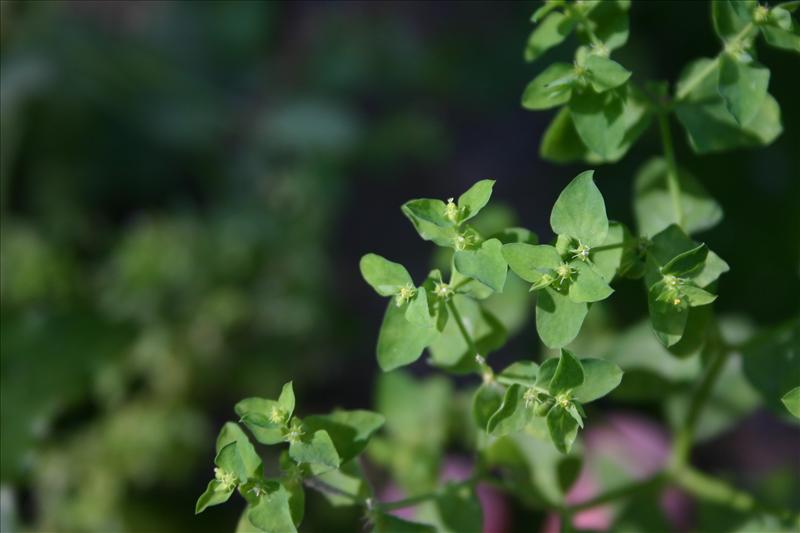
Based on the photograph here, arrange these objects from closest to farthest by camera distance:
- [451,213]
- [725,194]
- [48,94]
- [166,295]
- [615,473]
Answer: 1. [451,213]
2. [615,473]
3. [166,295]
4. [725,194]
5. [48,94]

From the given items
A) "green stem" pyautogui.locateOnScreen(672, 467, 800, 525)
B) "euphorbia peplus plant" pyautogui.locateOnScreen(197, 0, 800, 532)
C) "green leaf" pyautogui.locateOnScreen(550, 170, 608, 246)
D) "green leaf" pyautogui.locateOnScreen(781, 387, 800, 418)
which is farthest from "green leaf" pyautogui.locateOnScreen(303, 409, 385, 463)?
"green stem" pyautogui.locateOnScreen(672, 467, 800, 525)

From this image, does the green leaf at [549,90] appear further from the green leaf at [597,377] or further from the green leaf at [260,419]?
the green leaf at [260,419]

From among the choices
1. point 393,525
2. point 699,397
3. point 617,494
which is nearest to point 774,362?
point 699,397

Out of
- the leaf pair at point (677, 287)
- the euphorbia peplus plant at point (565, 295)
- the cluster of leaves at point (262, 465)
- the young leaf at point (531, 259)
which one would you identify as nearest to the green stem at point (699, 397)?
the euphorbia peplus plant at point (565, 295)

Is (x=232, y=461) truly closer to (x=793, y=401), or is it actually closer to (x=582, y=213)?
(x=582, y=213)

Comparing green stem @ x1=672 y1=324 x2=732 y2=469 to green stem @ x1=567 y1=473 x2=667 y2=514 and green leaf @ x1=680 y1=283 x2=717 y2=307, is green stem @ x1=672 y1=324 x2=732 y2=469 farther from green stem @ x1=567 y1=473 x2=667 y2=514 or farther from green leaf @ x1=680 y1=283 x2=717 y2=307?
green leaf @ x1=680 y1=283 x2=717 y2=307


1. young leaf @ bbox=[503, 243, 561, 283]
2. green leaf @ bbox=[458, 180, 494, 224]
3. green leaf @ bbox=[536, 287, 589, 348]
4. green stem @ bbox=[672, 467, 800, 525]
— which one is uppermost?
green leaf @ bbox=[458, 180, 494, 224]

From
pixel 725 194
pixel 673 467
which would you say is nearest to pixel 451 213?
pixel 673 467

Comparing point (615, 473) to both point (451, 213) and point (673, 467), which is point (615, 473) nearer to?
point (673, 467)
